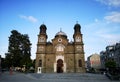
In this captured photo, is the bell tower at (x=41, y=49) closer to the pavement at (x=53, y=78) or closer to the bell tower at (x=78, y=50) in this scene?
the bell tower at (x=78, y=50)

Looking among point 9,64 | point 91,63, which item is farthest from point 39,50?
point 91,63

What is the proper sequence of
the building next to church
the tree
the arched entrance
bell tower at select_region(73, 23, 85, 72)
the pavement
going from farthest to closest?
the tree < the arched entrance < the building next to church < bell tower at select_region(73, 23, 85, 72) < the pavement

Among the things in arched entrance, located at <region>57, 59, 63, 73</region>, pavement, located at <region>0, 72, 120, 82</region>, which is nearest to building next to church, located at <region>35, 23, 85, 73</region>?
arched entrance, located at <region>57, 59, 63, 73</region>

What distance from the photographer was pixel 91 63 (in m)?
93.8

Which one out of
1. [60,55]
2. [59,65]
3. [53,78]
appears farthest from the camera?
[59,65]

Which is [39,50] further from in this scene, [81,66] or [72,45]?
[81,66]

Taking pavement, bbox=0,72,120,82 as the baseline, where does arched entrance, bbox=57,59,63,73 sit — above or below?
above

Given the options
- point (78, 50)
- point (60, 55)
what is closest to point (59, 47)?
point (60, 55)

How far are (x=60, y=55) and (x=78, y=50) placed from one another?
234 inches

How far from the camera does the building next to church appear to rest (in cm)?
4912

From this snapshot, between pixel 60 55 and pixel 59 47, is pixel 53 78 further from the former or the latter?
pixel 59 47

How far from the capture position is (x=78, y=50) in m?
50.1

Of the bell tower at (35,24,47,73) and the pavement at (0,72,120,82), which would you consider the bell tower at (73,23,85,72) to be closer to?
the bell tower at (35,24,47,73)

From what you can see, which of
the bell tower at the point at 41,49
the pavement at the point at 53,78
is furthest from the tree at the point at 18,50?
the pavement at the point at 53,78
